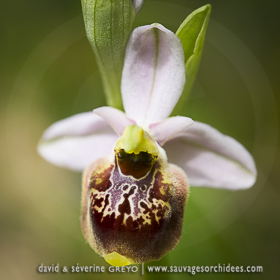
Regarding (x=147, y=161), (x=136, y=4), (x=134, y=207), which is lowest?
(x=134, y=207)

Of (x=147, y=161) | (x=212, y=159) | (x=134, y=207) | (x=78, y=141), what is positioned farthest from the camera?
(x=78, y=141)

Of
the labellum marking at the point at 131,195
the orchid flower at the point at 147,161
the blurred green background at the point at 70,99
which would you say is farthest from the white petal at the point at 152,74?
the blurred green background at the point at 70,99

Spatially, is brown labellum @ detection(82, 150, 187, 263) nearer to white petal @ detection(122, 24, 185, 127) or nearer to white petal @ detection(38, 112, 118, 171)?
white petal @ detection(122, 24, 185, 127)

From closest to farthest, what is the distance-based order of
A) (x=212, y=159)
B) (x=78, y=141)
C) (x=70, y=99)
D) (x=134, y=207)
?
1. (x=134, y=207)
2. (x=212, y=159)
3. (x=78, y=141)
4. (x=70, y=99)

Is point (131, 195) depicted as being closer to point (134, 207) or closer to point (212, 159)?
point (134, 207)

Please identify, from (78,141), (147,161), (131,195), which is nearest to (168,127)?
(147,161)

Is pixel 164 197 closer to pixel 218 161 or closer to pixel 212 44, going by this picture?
pixel 218 161

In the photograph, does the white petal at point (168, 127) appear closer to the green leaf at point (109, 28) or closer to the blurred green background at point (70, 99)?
the green leaf at point (109, 28)
